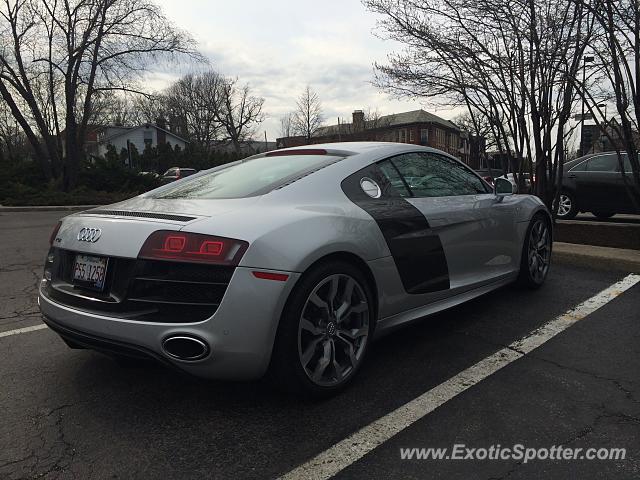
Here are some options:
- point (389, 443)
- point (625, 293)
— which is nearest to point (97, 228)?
point (389, 443)

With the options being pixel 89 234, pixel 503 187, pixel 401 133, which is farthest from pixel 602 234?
pixel 401 133

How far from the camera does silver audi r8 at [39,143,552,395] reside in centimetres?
221

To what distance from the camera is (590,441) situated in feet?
7.15

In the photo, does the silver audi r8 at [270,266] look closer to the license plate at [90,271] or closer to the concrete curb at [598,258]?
the license plate at [90,271]

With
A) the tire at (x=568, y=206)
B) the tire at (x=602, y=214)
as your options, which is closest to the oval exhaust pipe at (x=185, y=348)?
the tire at (x=568, y=206)

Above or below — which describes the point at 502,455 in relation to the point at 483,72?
below

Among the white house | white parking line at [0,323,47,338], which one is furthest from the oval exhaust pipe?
the white house

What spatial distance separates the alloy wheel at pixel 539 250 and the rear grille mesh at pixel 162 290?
130 inches

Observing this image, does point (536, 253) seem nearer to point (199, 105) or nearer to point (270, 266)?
point (270, 266)

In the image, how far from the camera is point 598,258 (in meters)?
5.50

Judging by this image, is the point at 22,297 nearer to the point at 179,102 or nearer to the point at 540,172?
the point at 540,172

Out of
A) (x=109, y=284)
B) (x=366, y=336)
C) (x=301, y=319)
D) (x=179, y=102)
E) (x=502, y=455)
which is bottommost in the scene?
(x=502, y=455)

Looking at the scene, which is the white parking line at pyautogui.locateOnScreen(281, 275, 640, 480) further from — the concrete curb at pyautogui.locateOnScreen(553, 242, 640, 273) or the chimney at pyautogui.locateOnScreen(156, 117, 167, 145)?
the chimney at pyautogui.locateOnScreen(156, 117, 167, 145)

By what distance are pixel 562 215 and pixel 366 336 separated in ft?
30.1
